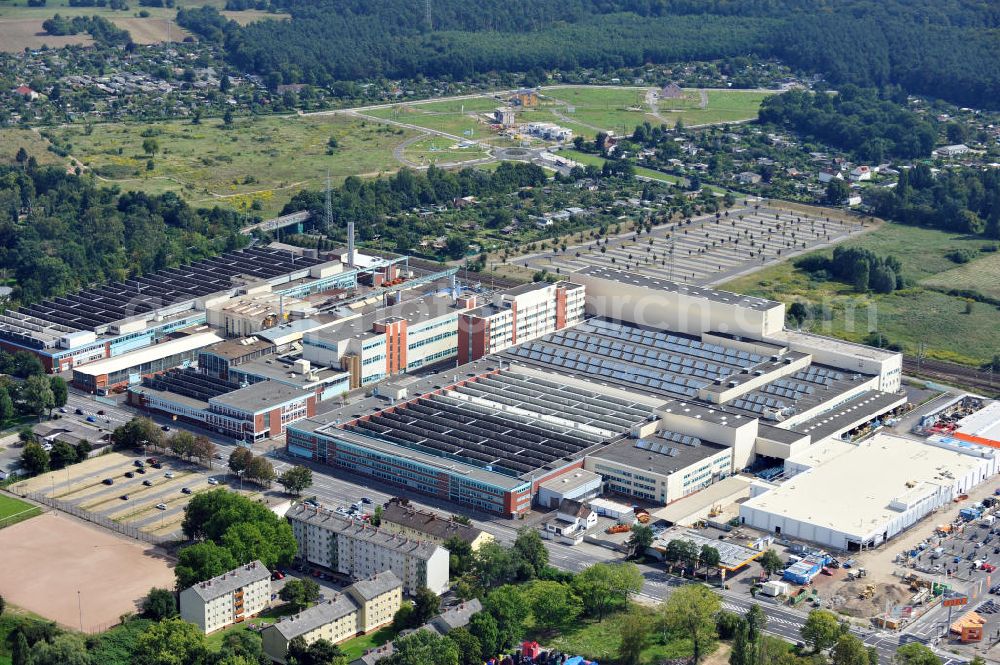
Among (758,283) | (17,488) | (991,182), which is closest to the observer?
(17,488)

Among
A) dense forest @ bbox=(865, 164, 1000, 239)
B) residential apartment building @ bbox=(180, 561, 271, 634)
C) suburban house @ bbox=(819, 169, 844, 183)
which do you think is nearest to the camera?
residential apartment building @ bbox=(180, 561, 271, 634)

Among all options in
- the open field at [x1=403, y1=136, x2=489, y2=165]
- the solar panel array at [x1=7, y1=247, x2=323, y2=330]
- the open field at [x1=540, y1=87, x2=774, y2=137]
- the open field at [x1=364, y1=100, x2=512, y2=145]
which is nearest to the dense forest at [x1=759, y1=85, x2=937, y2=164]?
the open field at [x1=540, y1=87, x2=774, y2=137]

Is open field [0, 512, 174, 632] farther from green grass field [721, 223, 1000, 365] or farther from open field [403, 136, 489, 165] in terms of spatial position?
open field [403, 136, 489, 165]

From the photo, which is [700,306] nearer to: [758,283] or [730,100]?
[758,283]

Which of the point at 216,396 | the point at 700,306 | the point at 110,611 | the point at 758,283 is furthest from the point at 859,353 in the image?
the point at 110,611

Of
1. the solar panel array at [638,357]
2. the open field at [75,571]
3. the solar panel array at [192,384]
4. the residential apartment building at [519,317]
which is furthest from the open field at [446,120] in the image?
the open field at [75,571]
